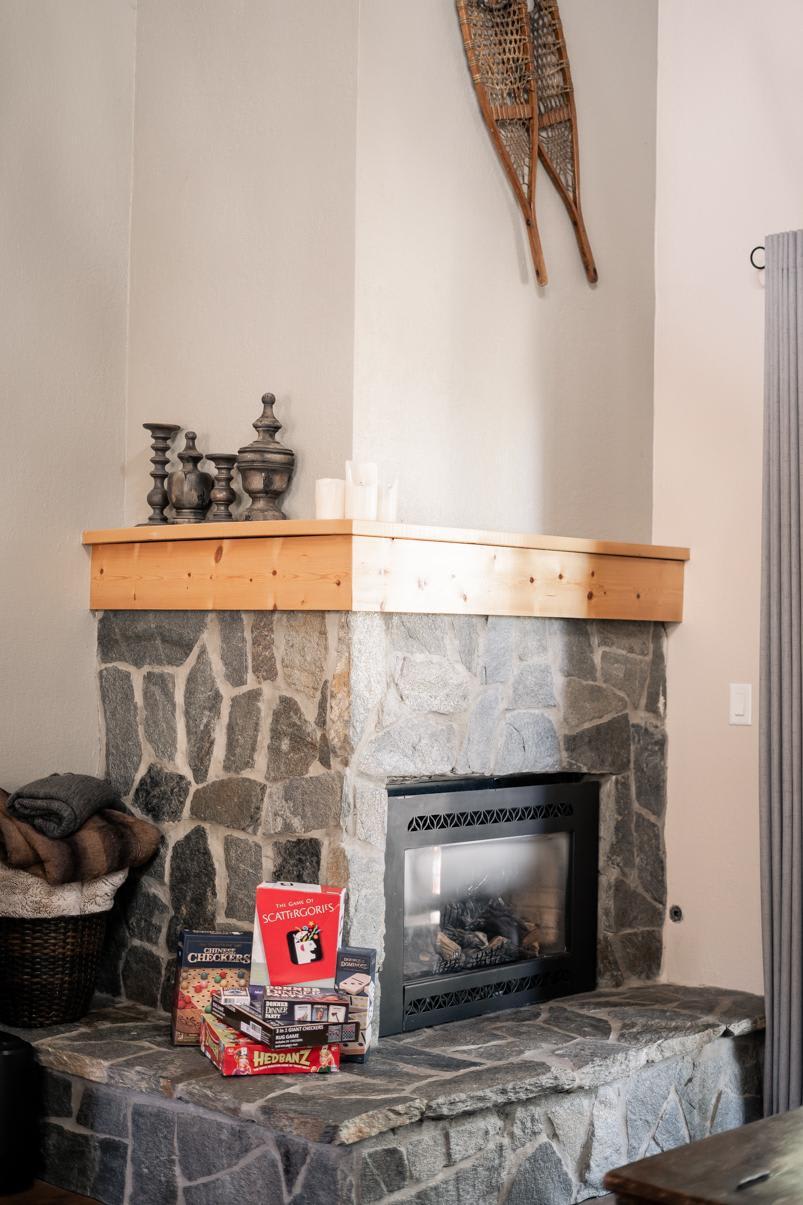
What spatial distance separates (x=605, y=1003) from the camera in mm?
3520

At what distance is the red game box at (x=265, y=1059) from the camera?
2740 millimetres

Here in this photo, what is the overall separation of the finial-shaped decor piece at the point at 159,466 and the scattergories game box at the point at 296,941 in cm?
115

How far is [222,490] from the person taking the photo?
332 cm

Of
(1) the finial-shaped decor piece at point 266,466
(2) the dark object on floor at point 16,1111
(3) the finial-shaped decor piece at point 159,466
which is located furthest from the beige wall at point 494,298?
(2) the dark object on floor at point 16,1111

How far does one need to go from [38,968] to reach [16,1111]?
352 mm

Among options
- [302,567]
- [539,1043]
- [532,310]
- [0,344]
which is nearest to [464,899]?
[539,1043]

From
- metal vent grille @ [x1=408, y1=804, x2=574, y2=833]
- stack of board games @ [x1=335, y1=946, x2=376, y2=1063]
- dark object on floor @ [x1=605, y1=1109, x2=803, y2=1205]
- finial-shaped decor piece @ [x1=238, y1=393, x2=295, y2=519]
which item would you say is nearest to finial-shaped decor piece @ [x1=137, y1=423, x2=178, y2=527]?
finial-shaped decor piece @ [x1=238, y1=393, x2=295, y2=519]

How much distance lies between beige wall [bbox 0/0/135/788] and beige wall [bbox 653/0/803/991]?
→ 5.31 feet

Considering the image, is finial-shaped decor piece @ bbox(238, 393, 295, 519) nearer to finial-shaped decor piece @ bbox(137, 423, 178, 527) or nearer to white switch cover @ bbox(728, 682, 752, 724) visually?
finial-shaped decor piece @ bbox(137, 423, 178, 527)

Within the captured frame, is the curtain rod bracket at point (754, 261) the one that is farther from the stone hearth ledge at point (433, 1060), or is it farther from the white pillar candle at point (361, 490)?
the stone hearth ledge at point (433, 1060)

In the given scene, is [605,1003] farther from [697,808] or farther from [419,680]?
[419,680]

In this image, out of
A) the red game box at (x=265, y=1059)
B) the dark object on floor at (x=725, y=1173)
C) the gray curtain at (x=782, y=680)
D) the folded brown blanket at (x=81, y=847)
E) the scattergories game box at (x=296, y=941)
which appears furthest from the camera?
the gray curtain at (x=782, y=680)

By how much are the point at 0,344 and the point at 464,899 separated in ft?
6.21

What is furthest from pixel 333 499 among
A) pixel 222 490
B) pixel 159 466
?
pixel 159 466
